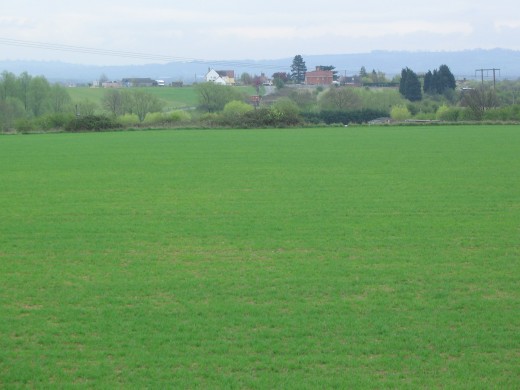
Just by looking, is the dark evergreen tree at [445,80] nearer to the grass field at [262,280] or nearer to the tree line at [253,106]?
the tree line at [253,106]

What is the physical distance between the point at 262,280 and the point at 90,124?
41.7 m

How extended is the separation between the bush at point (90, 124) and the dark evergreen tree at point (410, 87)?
160ft

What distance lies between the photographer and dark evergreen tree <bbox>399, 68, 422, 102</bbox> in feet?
291

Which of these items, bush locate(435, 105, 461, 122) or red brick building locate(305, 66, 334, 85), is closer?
bush locate(435, 105, 461, 122)

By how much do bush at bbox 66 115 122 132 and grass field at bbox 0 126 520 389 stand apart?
86.5ft

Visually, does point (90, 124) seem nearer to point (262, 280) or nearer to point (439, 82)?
→ point (262, 280)

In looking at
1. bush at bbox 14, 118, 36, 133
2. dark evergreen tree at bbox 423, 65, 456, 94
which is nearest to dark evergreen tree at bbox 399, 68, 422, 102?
dark evergreen tree at bbox 423, 65, 456, 94

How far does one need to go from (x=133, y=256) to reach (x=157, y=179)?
11.3 meters

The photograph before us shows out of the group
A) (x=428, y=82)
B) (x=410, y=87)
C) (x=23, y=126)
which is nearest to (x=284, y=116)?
(x=23, y=126)

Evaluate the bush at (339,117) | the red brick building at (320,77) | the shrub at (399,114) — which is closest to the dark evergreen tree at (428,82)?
the shrub at (399,114)

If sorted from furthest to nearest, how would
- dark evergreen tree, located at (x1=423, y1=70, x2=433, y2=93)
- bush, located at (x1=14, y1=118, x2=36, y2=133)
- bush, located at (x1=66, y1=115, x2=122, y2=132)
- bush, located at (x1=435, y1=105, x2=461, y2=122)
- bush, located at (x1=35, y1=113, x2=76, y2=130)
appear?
dark evergreen tree, located at (x1=423, y1=70, x2=433, y2=93) < bush, located at (x1=435, y1=105, x2=461, y2=122) < bush, located at (x1=14, y1=118, x2=36, y2=133) < bush, located at (x1=35, y1=113, x2=76, y2=130) < bush, located at (x1=66, y1=115, x2=122, y2=132)

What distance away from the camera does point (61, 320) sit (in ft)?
29.4

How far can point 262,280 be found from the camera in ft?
35.5

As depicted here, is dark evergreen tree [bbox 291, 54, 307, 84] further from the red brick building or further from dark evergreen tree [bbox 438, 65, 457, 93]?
Answer: dark evergreen tree [bbox 438, 65, 457, 93]
